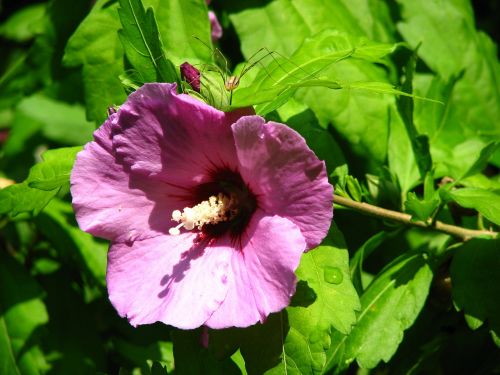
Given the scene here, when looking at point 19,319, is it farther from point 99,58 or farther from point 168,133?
point 168,133

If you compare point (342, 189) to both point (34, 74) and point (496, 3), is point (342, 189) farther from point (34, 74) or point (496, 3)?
point (496, 3)

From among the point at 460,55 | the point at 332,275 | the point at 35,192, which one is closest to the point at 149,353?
the point at 35,192

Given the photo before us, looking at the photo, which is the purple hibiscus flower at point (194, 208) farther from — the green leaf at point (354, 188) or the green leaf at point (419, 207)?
the green leaf at point (419, 207)

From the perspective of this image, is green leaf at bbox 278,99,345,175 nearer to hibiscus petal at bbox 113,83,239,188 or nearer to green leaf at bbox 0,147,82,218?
hibiscus petal at bbox 113,83,239,188

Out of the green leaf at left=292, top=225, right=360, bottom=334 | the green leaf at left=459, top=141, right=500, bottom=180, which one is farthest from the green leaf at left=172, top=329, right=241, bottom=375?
the green leaf at left=459, top=141, right=500, bottom=180

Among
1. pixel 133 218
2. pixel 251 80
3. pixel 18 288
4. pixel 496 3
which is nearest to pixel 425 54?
pixel 251 80

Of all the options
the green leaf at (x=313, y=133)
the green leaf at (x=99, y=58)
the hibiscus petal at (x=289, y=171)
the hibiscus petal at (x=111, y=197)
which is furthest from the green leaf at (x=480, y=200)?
the green leaf at (x=99, y=58)
